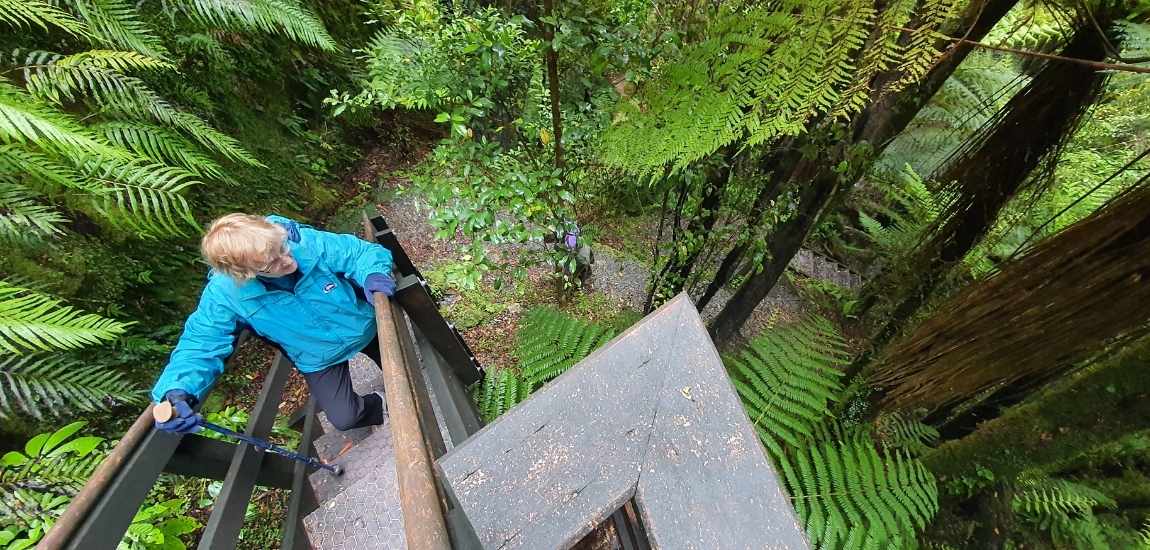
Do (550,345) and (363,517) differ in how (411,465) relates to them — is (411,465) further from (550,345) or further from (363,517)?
(550,345)

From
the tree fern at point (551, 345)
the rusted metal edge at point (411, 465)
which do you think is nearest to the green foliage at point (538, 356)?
the tree fern at point (551, 345)

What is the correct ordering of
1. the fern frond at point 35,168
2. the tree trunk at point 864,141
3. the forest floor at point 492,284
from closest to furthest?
the tree trunk at point 864,141
the fern frond at point 35,168
the forest floor at point 492,284

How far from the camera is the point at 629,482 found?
0.65 meters

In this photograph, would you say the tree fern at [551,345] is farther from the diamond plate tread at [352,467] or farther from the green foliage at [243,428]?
the green foliage at [243,428]

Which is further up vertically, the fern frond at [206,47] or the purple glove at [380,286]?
the fern frond at [206,47]

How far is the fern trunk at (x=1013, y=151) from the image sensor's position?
1439 millimetres

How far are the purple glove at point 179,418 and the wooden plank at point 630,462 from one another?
4.02 ft

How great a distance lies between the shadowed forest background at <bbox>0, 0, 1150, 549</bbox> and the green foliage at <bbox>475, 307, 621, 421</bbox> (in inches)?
0.8

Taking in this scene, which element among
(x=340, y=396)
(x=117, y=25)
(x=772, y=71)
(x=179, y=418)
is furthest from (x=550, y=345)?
(x=117, y=25)

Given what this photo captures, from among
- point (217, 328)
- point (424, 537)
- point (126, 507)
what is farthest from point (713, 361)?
point (217, 328)

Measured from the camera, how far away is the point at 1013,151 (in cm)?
171

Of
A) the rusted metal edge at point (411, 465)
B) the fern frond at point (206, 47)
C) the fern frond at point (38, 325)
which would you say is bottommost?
the rusted metal edge at point (411, 465)

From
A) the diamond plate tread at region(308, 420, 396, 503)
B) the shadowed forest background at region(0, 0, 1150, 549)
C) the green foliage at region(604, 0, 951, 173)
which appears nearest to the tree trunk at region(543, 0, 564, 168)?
the shadowed forest background at region(0, 0, 1150, 549)

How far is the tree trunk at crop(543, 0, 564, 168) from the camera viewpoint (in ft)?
5.28
